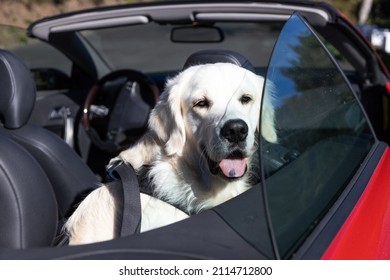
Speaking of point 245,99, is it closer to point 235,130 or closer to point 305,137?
point 235,130

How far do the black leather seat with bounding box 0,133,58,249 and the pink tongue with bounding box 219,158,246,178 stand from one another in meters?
0.86

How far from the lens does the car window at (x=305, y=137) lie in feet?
6.06

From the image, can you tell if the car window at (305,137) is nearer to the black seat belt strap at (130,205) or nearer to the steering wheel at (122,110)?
the black seat belt strap at (130,205)

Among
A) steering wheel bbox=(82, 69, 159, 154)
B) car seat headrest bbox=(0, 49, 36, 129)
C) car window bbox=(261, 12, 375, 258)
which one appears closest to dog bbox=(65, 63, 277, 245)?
car window bbox=(261, 12, 375, 258)

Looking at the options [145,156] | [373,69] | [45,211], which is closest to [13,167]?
[45,211]

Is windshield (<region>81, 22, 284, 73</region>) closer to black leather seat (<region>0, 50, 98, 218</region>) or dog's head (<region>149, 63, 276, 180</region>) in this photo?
black leather seat (<region>0, 50, 98, 218</region>)

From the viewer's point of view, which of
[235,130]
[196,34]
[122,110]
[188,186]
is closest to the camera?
[235,130]

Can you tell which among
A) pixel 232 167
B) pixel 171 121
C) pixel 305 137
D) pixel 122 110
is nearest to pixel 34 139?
pixel 171 121

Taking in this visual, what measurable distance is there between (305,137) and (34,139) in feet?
5.36

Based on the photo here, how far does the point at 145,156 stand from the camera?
2.97m

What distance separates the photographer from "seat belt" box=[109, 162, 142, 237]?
2293mm

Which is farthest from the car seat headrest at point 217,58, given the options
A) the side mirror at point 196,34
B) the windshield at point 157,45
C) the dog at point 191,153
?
the windshield at point 157,45

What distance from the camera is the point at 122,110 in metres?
4.97
